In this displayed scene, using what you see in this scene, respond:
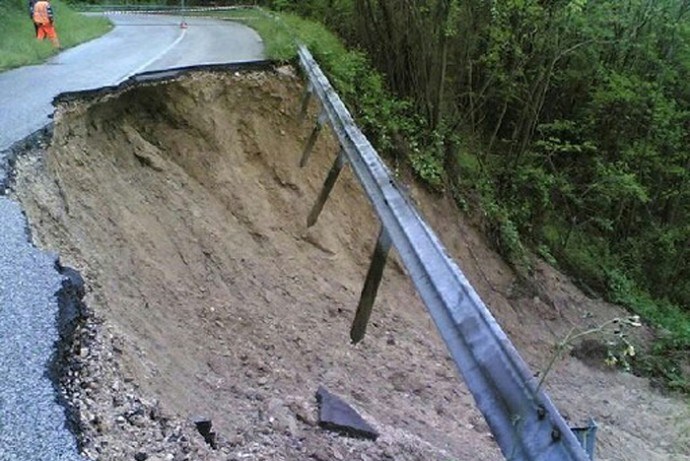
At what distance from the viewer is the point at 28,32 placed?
60.7ft

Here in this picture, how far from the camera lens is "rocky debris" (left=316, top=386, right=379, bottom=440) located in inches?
225

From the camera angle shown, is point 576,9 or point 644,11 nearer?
point 576,9

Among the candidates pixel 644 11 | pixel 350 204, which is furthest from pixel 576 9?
pixel 350 204

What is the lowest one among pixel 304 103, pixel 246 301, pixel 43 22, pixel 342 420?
pixel 246 301

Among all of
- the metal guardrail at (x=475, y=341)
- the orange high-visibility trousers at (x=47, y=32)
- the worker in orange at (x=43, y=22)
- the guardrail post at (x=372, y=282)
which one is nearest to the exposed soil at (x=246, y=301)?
the guardrail post at (x=372, y=282)

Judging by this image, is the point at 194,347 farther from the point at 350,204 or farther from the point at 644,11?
the point at 644,11

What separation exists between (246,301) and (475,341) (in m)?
5.23

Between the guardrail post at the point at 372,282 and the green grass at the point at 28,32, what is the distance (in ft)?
33.9

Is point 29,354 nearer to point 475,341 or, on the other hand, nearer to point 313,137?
point 475,341

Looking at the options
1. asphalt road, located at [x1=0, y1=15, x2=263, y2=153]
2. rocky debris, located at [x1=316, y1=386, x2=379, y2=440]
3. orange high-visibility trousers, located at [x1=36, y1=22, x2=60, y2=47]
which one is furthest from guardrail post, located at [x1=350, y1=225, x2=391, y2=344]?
orange high-visibility trousers, located at [x1=36, y1=22, x2=60, y2=47]

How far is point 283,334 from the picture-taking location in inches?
307

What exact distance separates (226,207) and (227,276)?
1683 millimetres

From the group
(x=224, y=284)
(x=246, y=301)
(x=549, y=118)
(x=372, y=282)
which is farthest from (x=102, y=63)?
(x=549, y=118)

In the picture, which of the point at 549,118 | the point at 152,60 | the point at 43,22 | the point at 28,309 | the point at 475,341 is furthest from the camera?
the point at 549,118
